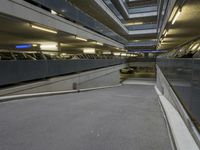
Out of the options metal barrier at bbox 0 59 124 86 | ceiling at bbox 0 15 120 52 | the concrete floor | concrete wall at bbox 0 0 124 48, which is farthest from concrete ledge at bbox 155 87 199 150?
ceiling at bbox 0 15 120 52

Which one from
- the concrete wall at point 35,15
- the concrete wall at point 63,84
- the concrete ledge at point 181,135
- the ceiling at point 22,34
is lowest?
the concrete wall at point 63,84

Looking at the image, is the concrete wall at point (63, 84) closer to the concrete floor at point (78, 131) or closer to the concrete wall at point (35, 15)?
the concrete floor at point (78, 131)

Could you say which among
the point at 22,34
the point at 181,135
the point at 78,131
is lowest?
the point at 78,131

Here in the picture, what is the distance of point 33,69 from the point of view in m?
6.74

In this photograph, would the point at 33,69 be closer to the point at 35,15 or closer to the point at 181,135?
the point at 35,15

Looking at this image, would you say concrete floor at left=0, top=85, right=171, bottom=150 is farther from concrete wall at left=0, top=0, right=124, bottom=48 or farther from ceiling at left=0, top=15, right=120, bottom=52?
ceiling at left=0, top=15, right=120, bottom=52

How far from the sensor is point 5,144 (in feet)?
7.80

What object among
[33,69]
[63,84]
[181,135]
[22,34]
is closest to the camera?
[181,135]

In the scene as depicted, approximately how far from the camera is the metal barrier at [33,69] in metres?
5.49

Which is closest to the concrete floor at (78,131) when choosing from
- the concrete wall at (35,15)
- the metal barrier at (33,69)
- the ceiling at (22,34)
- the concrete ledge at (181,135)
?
the concrete ledge at (181,135)

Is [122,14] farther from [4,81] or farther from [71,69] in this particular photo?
[4,81]

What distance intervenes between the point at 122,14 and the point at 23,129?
25214 mm

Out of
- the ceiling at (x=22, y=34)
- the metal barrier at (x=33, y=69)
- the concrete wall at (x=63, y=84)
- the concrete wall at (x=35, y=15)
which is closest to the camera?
the metal barrier at (x=33, y=69)

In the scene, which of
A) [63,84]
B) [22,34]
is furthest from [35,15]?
[63,84]
